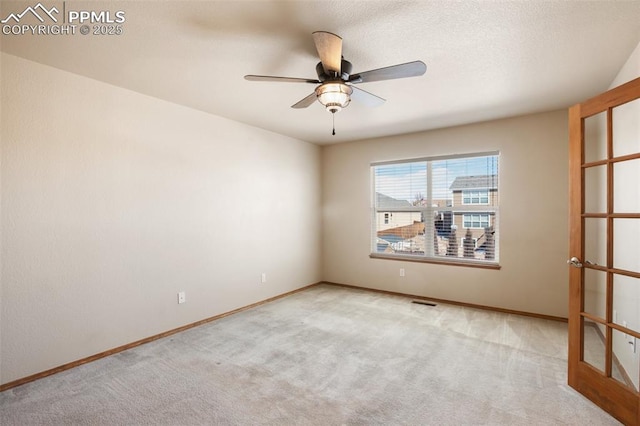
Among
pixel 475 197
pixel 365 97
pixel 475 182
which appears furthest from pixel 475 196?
pixel 365 97

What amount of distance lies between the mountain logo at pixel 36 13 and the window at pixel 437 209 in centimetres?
426

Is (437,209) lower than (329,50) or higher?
lower

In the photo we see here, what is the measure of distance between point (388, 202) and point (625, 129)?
3169 mm

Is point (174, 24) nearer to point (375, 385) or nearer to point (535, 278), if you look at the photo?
point (375, 385)

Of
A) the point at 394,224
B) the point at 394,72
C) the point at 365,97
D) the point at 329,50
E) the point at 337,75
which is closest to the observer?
the point at 329,50

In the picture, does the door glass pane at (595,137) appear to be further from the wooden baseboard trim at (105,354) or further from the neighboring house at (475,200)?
the wooden baseboard trim at (105,354)

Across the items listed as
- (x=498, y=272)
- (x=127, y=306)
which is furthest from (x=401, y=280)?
(x=127, y=306)

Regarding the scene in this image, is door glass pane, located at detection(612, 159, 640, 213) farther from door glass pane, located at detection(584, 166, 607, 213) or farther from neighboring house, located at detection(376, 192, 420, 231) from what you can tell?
neighboring house, located at detection(376, 192, 420, 231)

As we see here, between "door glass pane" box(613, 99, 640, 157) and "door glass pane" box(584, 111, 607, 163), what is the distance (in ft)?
0.30

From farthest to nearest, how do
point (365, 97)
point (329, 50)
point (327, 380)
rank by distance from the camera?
point (365, 97) → point (327, 380) → point (329, 50)

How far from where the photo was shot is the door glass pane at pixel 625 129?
2.14m

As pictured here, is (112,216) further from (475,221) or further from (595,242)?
(475,221)

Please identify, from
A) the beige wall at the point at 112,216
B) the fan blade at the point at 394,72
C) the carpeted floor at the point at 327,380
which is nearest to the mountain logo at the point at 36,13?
the beige wall at the point at 112,216

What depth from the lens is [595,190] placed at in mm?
2514
